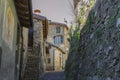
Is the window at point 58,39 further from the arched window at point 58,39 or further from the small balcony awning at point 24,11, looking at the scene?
the small balcony awning at point 24,11

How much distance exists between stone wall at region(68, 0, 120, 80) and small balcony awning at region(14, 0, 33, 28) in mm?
3035

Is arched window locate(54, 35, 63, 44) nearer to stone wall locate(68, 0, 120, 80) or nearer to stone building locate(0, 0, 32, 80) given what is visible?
stone building locate(0, 0, 32, 80)

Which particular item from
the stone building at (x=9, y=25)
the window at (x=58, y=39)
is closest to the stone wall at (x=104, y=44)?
the stone building at (x=9, y=25)

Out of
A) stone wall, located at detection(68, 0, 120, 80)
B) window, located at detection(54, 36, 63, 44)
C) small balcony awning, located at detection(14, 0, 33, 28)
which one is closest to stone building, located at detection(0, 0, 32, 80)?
small balcony awning, located at detection(14, 0, 33, 28)

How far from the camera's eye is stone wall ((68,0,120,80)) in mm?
4359

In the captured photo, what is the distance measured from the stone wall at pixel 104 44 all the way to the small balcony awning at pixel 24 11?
303 cm

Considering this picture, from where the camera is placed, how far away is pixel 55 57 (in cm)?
3128

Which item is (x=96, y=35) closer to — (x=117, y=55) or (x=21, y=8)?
(x=117, y=55)

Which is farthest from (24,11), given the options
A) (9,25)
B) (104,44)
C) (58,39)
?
(58,39)

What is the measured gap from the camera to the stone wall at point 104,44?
4359mm

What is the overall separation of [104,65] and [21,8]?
17.8ft

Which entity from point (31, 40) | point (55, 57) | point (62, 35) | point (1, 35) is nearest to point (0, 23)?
point (1, 35)

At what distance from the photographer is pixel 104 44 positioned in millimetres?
5043

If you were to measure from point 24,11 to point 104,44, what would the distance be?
17.0ft
